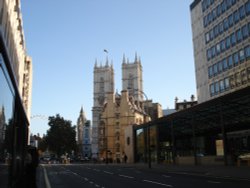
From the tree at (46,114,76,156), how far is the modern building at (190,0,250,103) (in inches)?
1719

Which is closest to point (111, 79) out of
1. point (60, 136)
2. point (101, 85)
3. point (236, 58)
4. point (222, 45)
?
point (101, 85)

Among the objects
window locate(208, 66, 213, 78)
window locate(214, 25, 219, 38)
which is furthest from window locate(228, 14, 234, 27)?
window locate(208, 66, 213, 78)

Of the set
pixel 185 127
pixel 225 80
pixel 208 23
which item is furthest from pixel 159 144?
pixel 208 23

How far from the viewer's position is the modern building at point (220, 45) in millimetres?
50331

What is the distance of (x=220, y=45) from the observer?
5675 centimetres

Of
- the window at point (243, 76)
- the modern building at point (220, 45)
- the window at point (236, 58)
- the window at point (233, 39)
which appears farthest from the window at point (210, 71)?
the window at point (243, 76)

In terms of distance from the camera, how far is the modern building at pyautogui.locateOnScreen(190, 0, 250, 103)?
50.3m

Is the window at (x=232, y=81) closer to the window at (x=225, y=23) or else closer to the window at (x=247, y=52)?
the window at (x=247, y=52)

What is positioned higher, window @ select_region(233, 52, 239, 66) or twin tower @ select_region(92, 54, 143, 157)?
twin tower @ select_region(92, 54, 143, 157)

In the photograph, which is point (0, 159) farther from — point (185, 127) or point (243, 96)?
point (185, 127)

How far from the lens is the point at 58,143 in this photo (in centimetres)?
9256

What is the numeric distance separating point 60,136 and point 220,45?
53947 millimetres

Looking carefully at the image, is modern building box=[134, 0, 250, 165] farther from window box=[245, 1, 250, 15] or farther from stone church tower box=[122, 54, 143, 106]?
stone church tower box=[122, 54, 143, 106]

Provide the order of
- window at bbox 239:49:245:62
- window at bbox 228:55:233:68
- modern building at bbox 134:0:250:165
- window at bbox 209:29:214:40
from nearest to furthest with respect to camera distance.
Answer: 1. modern building at bbox 134:0:250:165
2. window at bbox 239:49:245:62
3. window at bbox 228:55:233:68
4. window at bbox 209:29:214:40
